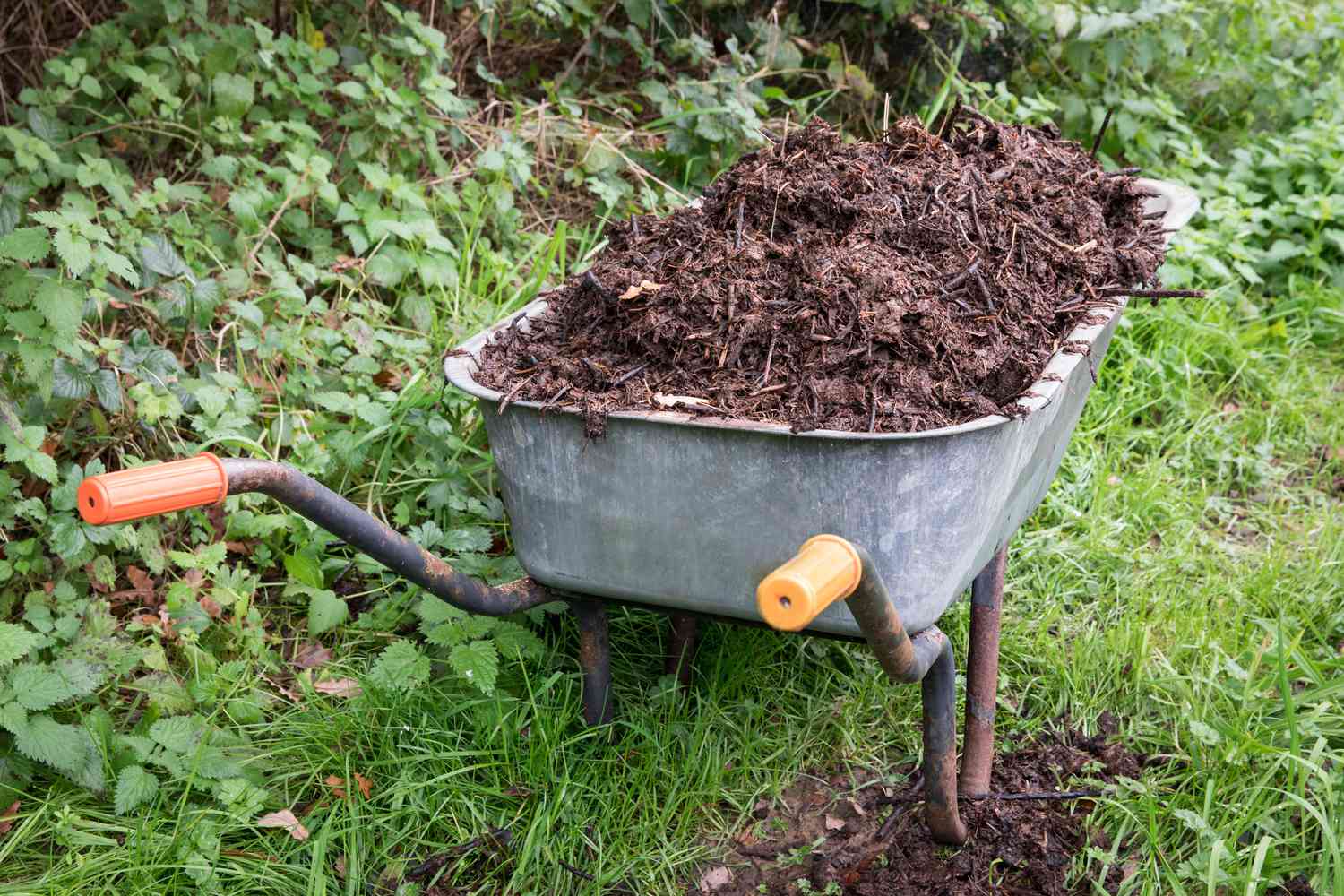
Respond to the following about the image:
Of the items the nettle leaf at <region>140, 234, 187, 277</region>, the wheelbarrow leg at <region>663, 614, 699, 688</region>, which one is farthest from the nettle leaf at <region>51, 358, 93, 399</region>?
the wheelbarrow leg at <region>663, 614, 699, 688</region>

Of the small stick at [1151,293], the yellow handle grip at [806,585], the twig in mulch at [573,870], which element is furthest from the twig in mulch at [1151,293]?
the twig in mulch at [573,870]

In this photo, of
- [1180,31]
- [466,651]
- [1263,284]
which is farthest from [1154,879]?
[1180,31]

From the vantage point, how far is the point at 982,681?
212 cm

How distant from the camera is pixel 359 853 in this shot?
1953 millimetres

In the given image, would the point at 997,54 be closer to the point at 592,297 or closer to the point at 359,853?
the point at 592,297

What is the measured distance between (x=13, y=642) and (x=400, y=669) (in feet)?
2.11

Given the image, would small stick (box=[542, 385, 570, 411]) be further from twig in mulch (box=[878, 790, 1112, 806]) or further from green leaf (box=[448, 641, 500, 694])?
twig in mulch (box=[878, 790, 1112, 806])

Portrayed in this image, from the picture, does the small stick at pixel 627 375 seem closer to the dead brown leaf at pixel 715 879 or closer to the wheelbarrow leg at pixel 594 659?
the wheelbarrow leg at pixel 594 659

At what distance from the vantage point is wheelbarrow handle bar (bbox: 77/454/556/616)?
122cm

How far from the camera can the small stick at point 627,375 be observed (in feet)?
5.62

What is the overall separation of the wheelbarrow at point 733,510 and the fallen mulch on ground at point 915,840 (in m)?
0.21

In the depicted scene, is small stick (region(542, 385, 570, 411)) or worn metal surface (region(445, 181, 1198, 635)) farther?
small stick (region(542, 385, 570, 411))

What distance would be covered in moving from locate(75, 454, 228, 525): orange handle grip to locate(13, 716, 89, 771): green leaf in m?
0.92

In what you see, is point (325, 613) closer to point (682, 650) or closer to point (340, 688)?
point (340, 688)
